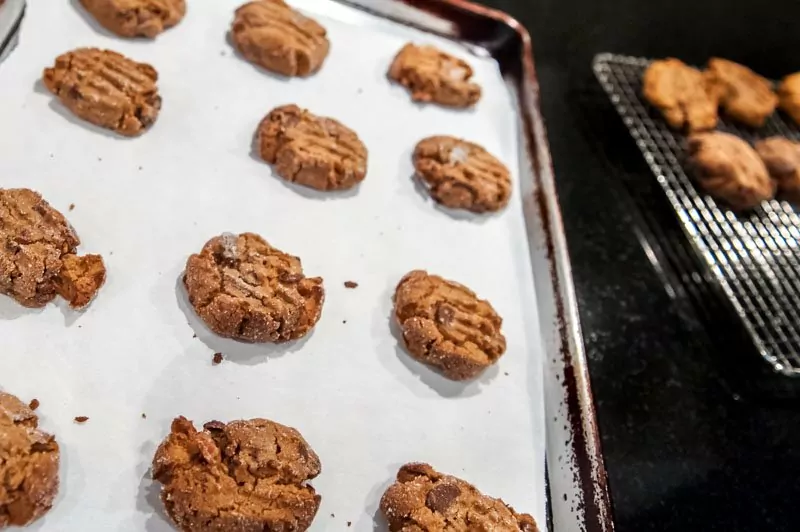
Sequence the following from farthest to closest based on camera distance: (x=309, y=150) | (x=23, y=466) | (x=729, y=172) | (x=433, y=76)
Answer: (x=729, y=172) < (x=433, y=76) < (x=309, y=150) < (x=23, y=466)

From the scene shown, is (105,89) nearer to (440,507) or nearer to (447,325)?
(447,325)

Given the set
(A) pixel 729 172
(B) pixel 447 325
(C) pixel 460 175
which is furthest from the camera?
(A) pixel 729 172

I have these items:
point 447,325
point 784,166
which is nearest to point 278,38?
point 447,325

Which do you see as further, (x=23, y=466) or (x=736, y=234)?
(x=736, y=234)

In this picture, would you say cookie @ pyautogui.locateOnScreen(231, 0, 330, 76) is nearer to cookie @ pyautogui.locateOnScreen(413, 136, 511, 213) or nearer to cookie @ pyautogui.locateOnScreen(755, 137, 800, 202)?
cookie @ pyautogui.locateOnScreen(413, 136, 511, 213)

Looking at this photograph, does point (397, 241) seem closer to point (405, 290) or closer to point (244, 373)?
point (405, 290)

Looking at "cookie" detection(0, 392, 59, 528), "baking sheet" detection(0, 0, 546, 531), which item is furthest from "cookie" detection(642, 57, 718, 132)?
"cookie" detection(0, 392, 59, 528)
